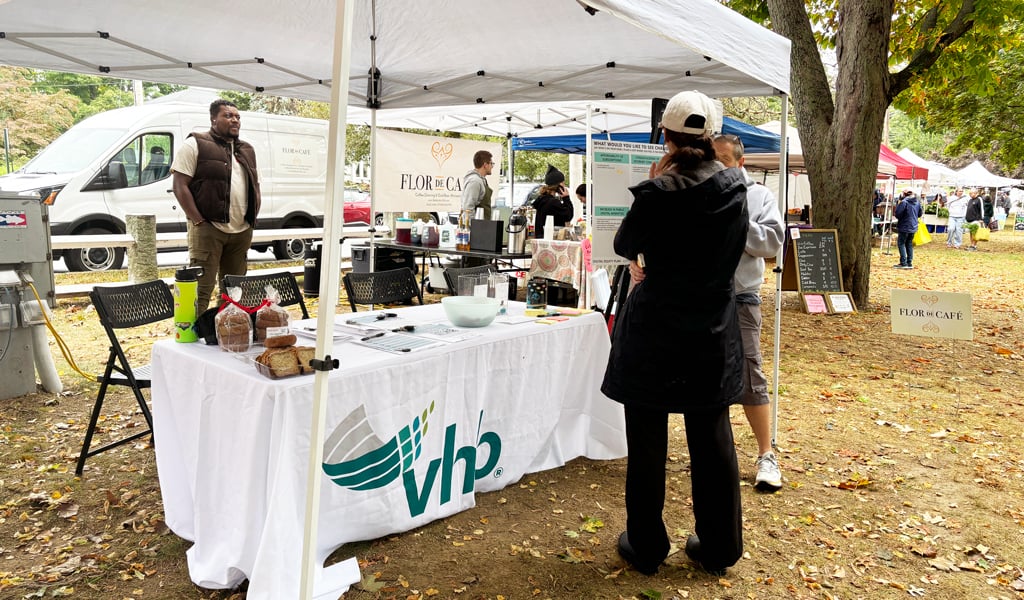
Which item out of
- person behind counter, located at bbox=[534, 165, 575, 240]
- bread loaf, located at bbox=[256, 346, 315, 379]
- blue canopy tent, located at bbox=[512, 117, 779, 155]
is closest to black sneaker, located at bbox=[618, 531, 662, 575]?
bread loaf, located at bbox=[256, 346, 315, 379]

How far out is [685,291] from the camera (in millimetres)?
2338

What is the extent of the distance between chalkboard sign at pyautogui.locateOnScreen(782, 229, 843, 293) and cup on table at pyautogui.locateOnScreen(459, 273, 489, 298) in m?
5.57

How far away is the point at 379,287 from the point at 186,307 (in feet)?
5.64

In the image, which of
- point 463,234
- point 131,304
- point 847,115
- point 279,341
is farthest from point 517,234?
point 279,341

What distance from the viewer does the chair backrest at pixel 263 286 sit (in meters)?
3.54

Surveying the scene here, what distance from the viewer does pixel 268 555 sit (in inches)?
85.7

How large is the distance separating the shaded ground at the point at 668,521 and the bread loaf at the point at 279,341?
2.71ft

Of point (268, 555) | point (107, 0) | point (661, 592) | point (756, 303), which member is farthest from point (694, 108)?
point (107, 0)

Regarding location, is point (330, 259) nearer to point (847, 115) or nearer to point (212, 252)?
point (212, 252)

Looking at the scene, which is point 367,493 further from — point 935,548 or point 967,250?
point 967,250

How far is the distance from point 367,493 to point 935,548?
230cm

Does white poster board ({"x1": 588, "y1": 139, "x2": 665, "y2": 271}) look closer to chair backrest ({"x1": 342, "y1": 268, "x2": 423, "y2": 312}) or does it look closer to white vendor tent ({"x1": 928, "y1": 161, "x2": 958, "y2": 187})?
chair backrest ({"x1": 342, "y1": 268, "x2": 423, "y2": 312})

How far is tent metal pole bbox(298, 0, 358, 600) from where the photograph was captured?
190 cm

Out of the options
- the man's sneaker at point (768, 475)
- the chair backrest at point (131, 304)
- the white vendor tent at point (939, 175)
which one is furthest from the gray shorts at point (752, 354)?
the white vendor tent at point (939, 175)
